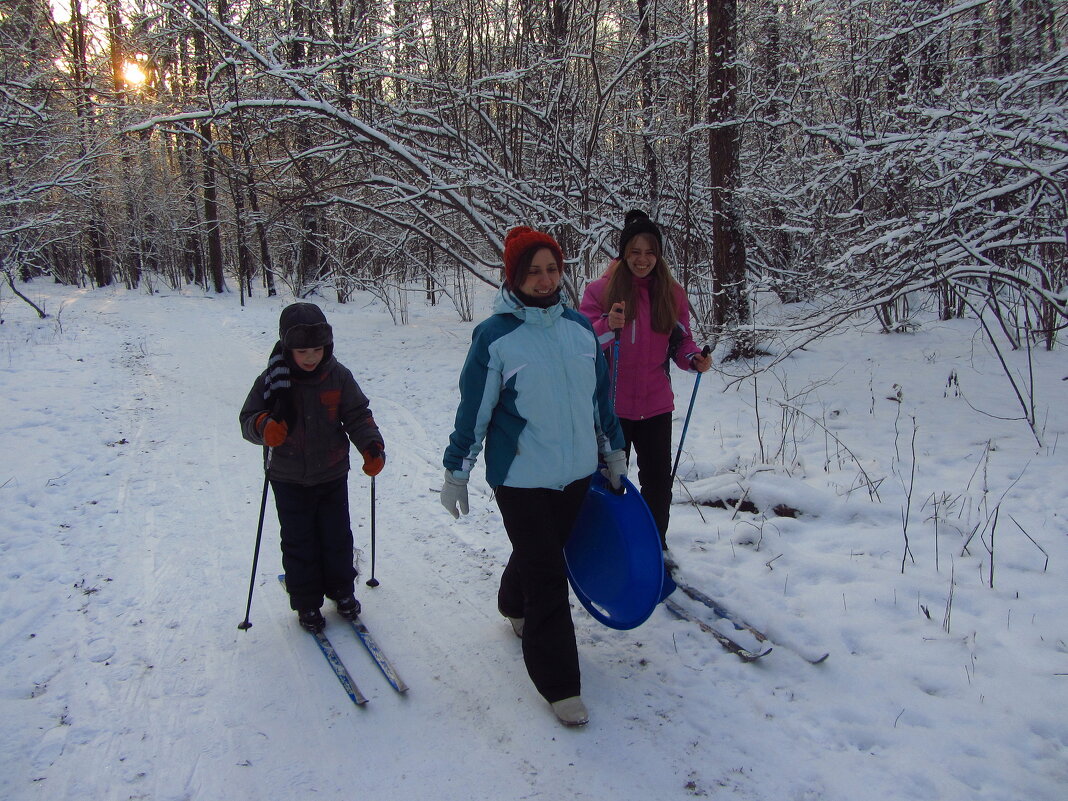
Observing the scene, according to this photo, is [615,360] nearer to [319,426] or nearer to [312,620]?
[319,426]

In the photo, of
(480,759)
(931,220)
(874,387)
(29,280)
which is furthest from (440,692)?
(29,280)

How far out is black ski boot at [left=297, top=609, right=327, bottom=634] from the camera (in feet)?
10.9

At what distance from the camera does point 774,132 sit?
29.9 feet

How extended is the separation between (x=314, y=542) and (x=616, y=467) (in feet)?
5.47

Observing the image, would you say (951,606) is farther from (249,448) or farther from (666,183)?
(666,183)

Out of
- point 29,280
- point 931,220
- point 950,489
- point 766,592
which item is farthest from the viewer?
point 29,280

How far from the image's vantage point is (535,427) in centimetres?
262

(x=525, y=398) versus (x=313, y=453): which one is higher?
(x=525, y=398)

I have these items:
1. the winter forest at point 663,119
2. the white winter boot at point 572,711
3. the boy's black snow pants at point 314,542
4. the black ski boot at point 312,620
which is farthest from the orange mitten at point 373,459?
the winter forest at point 663,119

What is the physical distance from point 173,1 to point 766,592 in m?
10.2

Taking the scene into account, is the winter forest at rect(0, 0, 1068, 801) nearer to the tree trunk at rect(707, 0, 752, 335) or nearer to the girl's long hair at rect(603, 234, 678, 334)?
the tree trunk at rect(707, 0, 752, 335)

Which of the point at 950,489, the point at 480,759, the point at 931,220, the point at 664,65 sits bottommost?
the point at 480,759

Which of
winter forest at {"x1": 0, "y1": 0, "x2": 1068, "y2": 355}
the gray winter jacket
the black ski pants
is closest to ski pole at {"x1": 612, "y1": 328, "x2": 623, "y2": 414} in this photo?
the black ski pants

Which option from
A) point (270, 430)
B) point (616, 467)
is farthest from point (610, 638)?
point (270, 430)
